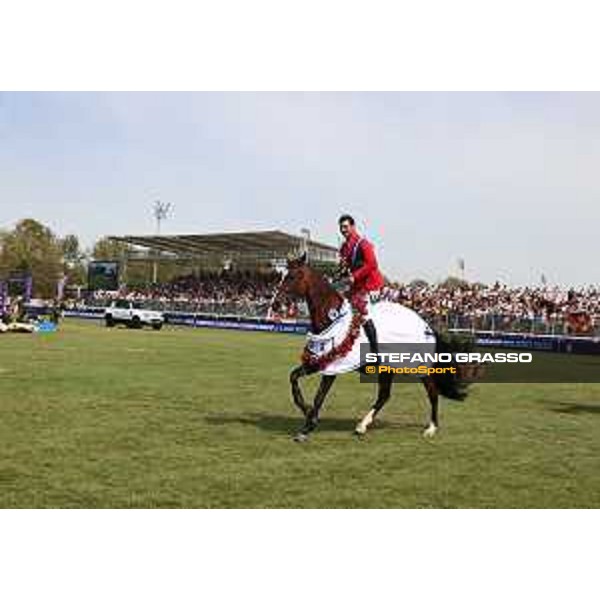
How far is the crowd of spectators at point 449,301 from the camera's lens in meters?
16.0

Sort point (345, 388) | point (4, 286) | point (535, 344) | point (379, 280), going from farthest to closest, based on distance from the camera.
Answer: point (4, 286)
point (535, 344)
point (345, 388)
point (379, 280)

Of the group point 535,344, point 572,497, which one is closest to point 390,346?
point 572,497

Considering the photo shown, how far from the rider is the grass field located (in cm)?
159

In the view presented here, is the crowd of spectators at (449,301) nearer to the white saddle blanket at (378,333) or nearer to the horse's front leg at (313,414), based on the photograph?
the white saddle blanket at (378,333)

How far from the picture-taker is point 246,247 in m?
22.2

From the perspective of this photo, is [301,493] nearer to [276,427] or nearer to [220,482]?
[220,482]

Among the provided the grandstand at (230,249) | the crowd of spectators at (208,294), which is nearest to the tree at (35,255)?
the crowd of spectators at (208,294)

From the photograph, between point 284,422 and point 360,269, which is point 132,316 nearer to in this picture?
point 284,422

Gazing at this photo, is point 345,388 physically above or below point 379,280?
below

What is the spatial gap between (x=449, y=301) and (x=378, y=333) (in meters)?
8.30

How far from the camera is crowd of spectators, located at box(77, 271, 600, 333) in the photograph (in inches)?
629

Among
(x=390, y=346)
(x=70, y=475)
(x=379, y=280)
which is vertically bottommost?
(x=70, y=475)

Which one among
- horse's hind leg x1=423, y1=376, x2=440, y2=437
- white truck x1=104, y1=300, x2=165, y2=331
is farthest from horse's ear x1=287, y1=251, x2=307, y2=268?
white truck x1=104, y1=300, x2=165, y2=331

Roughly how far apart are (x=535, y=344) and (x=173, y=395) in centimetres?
1557
